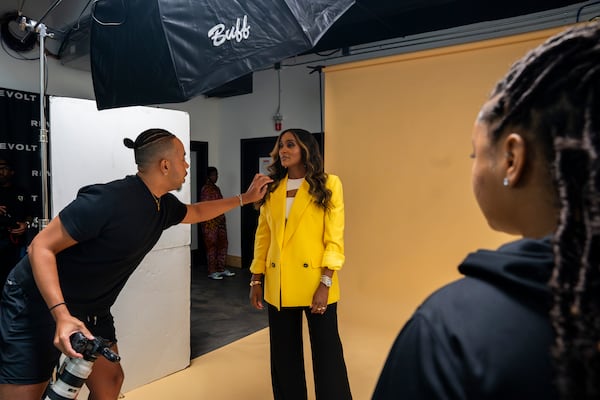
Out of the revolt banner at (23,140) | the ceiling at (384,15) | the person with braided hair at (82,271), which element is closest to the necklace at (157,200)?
the person with braided hair at (82,271)

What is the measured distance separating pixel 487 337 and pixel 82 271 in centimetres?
147

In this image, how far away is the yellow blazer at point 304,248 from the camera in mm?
1992

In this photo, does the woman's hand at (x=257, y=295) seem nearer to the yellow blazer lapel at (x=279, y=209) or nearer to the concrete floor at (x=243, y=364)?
the yellow blazer lapel at (x=279, y=209)

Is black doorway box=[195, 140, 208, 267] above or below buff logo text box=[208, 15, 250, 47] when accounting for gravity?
below

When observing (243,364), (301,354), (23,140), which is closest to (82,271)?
(301,354)

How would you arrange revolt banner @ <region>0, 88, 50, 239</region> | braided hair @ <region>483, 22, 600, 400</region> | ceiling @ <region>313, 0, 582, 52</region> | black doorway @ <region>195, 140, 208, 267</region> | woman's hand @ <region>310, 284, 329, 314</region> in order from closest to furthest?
1. braided hair @ <region>483, 22, 600, 400</region>
2. woman's hand @ <region>310, 284, 329, 314</region>
3. ceiling @ <region>313, 0, 582, 52</region>
4. revolt banner @ <region>0, 88, 50, 239</region>
5. black doorway @ <region>195, 140, 208, 267</region>

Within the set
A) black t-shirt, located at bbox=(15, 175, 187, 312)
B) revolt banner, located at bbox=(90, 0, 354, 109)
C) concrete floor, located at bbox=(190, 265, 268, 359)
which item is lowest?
concrete floor, located at bbox=(190, 265, 268, 359)

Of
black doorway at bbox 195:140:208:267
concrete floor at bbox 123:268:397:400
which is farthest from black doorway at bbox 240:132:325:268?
concrete floor at bbox 123:268:397:400

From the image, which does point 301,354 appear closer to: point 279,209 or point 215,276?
point 279,209

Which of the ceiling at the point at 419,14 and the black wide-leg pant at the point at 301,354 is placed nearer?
the black wide-leg pant at the point at 301,354

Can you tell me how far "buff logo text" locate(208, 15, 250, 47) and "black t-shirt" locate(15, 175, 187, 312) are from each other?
68 cm

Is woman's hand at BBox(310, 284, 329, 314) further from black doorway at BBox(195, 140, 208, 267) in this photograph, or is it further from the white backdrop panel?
black doorway at BBox(195, 140, 208, 267)

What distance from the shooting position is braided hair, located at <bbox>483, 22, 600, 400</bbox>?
18.0 inches

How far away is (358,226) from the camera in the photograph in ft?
8.95
